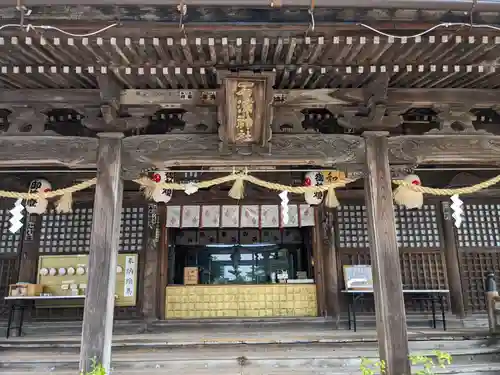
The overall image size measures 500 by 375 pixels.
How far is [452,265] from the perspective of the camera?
9477 mm

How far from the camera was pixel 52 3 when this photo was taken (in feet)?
13.7

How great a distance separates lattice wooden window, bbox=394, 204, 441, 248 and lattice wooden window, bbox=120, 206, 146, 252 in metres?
6.02

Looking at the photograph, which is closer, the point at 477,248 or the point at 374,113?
the point at 374,113

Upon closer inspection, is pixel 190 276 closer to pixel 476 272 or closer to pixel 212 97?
pixel 212 97

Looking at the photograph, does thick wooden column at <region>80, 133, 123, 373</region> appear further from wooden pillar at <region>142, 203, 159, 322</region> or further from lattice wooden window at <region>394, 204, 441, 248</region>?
lattice wooden window at <region>394, 204, 441, 248</region>

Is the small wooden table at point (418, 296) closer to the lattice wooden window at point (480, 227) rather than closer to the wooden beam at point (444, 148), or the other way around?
the lattice wooden window at point (480, 227)

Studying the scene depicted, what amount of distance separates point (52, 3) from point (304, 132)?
11.3 ft

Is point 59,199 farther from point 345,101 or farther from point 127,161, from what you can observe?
point 345,101

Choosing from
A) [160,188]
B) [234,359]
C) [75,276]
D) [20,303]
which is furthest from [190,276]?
[234,359]

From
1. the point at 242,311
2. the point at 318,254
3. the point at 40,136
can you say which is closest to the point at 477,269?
the point at 318,254

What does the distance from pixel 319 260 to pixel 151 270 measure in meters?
3.93

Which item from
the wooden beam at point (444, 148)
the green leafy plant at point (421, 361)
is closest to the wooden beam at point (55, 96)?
the wooden beam at point (444, 148)

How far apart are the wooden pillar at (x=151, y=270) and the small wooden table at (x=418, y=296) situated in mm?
4234

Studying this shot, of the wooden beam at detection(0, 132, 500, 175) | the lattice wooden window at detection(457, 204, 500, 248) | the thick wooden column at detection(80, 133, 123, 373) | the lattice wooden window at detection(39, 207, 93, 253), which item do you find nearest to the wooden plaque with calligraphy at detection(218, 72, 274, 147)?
the wooden beam at detection(0, 132, 500, 175)
